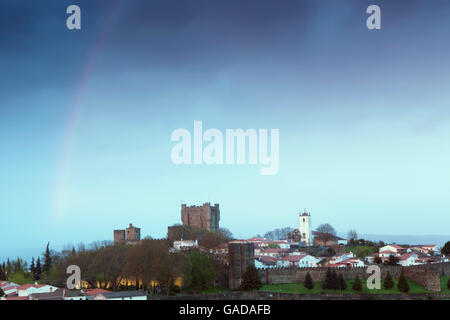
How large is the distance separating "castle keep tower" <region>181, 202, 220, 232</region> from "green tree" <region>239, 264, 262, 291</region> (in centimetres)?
5339

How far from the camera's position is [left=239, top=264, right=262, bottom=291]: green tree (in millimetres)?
47781

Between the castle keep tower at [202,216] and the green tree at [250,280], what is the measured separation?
5339cm

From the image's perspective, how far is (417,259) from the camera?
58.5 m

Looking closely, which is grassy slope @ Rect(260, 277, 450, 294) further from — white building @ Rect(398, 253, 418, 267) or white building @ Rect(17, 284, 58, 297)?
white building @ Rect(17, 284, 58, 297)

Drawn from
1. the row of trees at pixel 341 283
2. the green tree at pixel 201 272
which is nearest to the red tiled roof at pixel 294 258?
the row of trees at pixel 341 283

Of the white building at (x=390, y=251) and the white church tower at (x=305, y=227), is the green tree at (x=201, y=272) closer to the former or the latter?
the white building at (x=390, y=251)

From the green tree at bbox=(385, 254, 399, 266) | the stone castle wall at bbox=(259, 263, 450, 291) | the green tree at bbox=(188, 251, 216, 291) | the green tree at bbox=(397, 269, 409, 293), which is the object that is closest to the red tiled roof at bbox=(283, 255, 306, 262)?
the stone castle wall at bbox=(259, 263, 450, 291)

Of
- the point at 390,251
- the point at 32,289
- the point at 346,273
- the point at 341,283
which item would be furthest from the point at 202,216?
the point at 32,289

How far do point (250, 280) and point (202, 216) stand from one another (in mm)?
56563

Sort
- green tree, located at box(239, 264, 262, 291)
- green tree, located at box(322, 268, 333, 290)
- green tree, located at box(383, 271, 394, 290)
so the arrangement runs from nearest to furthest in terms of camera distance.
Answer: green tree, located at box(383, 271, 394, 290) < green tree, located at box(322, 268, 333, 290) < green tree, located at box(239, 264, 262, 291)

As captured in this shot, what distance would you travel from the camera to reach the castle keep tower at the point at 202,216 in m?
103
